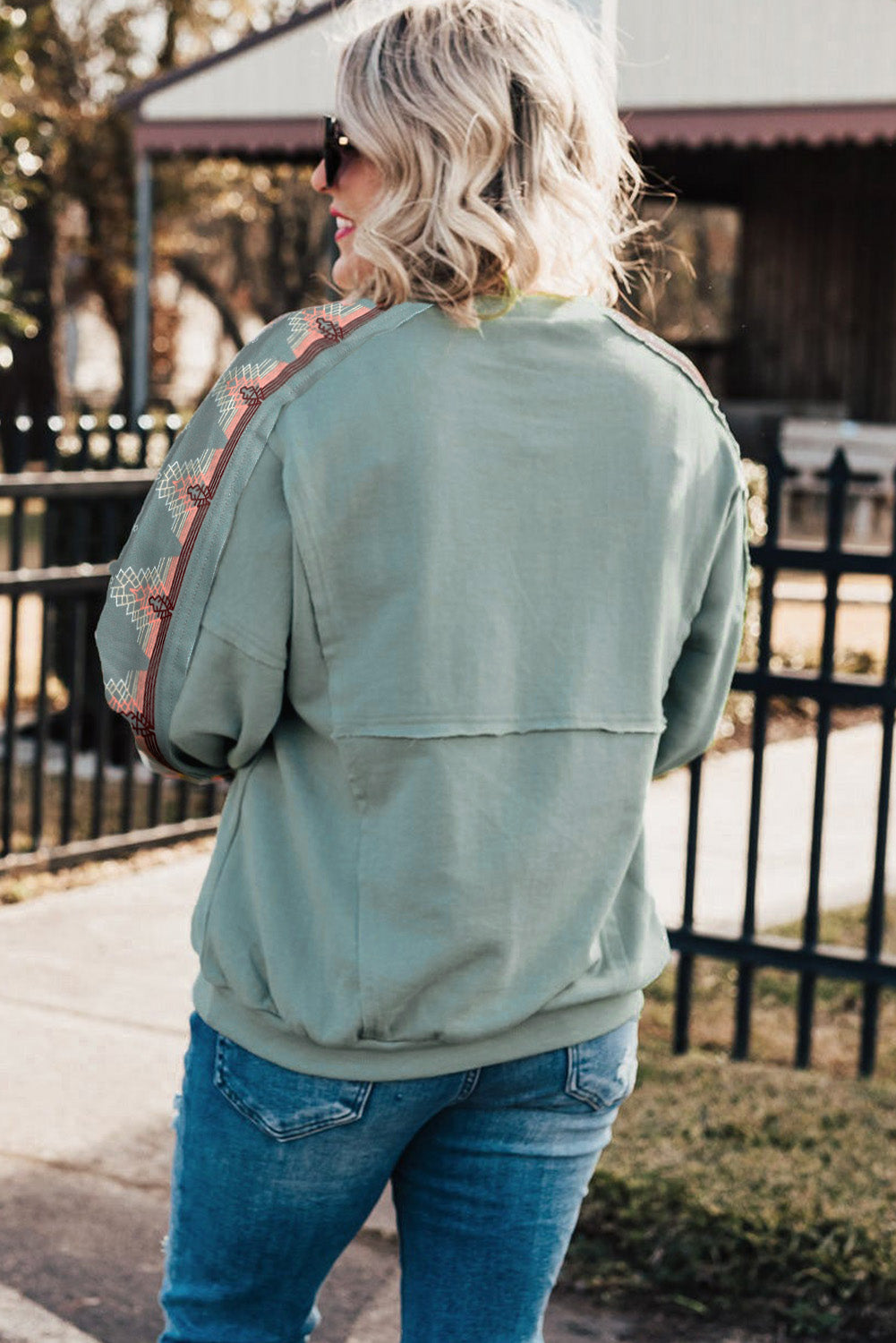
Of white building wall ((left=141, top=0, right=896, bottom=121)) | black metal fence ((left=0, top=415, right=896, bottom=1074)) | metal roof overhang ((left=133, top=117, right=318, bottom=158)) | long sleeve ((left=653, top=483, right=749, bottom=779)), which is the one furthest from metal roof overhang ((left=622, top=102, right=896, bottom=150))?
long sleeve ((left=653, top=483, right=749, bottom=779))

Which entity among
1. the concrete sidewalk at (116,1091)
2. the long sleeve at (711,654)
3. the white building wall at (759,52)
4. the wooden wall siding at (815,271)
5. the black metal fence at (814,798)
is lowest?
the concrete sidewalk at (116,1091)

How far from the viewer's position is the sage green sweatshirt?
1.47 metres

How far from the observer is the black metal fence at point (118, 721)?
13.1 feet

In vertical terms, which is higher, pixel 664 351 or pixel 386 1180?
pixel 664 351

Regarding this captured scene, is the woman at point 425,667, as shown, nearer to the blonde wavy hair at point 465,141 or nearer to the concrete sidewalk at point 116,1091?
the blonde wavy hair at point 465,141

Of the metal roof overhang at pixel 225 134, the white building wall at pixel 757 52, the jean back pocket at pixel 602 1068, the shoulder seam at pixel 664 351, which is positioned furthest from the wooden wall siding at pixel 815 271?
the jean back pocket at pixel 602 1068

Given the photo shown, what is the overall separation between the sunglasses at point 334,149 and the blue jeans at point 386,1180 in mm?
809

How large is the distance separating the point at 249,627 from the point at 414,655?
0.49ft

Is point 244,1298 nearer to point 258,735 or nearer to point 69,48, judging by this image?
point 258,735

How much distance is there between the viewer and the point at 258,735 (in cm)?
155

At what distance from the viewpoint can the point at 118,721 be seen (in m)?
6.95

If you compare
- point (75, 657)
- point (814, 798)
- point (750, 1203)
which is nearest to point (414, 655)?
point (750, 1203)

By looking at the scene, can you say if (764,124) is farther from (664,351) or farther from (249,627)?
(249,627)

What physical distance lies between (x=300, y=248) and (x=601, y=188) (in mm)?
27457
